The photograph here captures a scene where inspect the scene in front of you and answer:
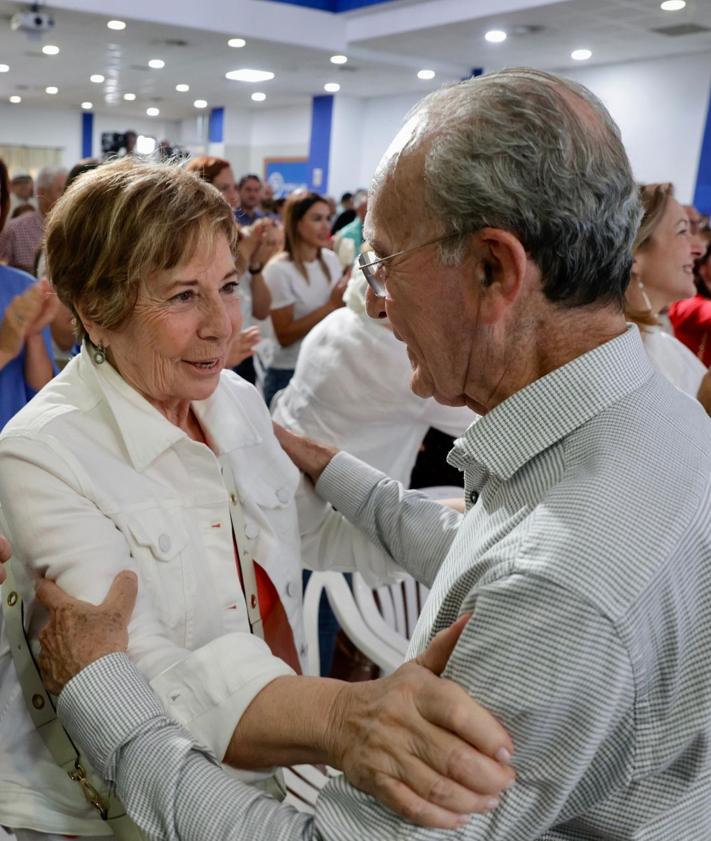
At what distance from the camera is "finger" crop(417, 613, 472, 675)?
2.93ft

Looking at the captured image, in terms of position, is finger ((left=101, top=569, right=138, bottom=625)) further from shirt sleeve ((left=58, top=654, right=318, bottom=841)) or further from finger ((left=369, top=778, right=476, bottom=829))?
finger ((left=369, top=778, right=476, bottom=829))

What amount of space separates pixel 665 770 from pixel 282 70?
13717 millimetres

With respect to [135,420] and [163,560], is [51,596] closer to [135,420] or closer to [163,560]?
[163,560]

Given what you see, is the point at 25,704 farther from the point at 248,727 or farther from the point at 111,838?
the point at 248,727

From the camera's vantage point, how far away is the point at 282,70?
13227 millimetres

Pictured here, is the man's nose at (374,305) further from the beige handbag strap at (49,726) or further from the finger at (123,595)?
the beige handbag strap at (49,726)

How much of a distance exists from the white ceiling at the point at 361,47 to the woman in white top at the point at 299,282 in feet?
16.0

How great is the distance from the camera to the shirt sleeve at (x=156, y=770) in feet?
3.16

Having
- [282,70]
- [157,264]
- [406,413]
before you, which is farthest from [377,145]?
[157,264]

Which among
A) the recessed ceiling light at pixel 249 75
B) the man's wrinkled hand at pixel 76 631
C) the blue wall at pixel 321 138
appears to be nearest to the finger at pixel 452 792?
the man's wrinkled hand at pixel 76 631

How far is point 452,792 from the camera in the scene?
84cm

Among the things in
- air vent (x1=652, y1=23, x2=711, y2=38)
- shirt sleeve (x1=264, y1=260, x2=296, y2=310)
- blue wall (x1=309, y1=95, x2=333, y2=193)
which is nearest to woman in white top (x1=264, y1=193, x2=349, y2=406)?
shirt sleeve (x1=264, y1=260, x2=296, y2=310)

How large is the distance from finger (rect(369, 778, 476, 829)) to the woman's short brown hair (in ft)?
2.93

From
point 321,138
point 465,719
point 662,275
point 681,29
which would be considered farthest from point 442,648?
point 321,138
